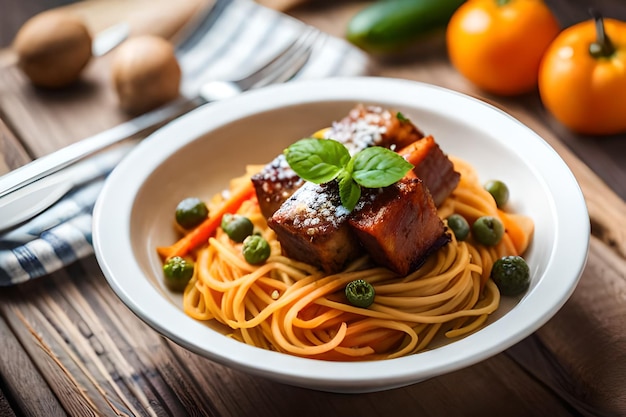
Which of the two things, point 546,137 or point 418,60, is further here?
point 418,60

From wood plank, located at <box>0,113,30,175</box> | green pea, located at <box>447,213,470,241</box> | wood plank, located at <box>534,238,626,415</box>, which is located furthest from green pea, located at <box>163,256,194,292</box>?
wood plank, located at <box>534,238,626,415</box>

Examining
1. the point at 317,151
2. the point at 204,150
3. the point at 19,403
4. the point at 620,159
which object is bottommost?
the point at 620,159

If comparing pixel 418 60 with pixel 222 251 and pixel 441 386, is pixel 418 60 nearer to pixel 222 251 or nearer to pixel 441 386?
pixel 222 251

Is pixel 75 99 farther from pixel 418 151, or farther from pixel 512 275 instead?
pixel 512 275

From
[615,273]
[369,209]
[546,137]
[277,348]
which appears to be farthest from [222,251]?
[546,137]

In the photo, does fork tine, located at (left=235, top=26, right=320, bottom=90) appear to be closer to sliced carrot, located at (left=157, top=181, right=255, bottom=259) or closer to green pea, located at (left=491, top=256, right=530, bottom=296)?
sliced carrot, located at (left=157, top=181, right=255, bottom=259)

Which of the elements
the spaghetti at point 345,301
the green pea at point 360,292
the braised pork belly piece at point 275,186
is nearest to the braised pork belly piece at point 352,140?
the braised pork belly piece at point 275,186
